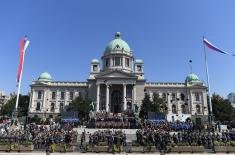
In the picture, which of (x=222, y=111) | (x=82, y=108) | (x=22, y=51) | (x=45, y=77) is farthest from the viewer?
(x=45, y=77)

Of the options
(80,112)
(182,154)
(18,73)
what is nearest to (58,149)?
(182,154)

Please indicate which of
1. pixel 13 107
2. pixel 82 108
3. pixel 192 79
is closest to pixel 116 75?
pixel 82 108

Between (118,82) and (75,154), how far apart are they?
181 feet

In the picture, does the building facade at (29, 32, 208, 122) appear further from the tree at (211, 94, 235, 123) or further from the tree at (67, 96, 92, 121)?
the tree at (67, 96, 92, 121)

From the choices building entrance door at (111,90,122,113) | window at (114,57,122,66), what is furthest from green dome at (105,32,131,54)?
building entrance door at (111,90,122,113)

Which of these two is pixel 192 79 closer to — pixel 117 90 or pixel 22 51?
pixel 117 90

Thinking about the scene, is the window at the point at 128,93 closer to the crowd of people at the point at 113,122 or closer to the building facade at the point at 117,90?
the building facade at the point at 117,90

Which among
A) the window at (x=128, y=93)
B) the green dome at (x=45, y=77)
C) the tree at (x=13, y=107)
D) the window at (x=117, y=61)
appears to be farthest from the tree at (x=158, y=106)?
the tree at (x=13, y=107)

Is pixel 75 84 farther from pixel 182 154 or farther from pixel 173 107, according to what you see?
pixel 182 154

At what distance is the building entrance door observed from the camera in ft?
246

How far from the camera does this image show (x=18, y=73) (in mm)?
31266

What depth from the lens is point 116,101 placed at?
251 ft

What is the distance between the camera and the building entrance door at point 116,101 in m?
74.8

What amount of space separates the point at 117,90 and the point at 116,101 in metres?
3.56
